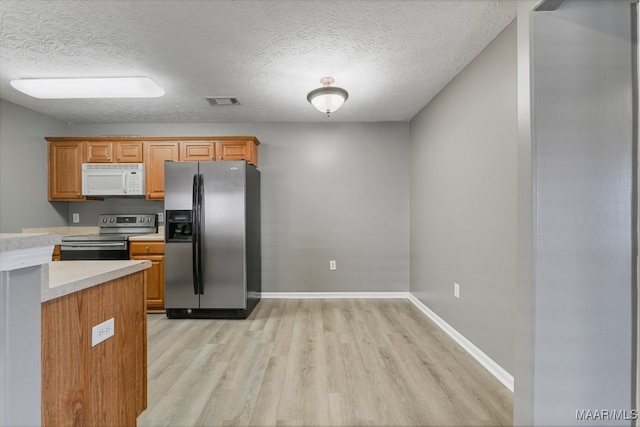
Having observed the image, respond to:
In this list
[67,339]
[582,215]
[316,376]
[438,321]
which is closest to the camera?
[67,339]

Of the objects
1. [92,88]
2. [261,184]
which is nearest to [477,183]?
[261,184]

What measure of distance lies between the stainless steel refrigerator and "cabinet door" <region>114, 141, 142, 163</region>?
2.57ft

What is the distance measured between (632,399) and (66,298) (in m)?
2.53

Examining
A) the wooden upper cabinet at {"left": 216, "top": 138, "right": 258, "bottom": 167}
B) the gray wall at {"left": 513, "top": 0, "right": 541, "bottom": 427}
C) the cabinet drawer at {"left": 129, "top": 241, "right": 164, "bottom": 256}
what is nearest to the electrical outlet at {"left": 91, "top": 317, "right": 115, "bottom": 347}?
the gray wall at {"left": 513, "top": 0, "right": 541, "bottom": 427}

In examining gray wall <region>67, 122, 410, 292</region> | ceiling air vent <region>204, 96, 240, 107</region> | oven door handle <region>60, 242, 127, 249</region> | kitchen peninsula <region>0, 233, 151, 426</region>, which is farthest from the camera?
gray wall <region>67, 122, 410, 292</region>

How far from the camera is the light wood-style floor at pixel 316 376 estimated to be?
172 cm

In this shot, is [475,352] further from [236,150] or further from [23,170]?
[23,170]

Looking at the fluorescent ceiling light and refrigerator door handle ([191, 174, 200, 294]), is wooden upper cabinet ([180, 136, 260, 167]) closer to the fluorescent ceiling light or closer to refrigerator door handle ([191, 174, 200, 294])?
refrigerator door handle ([191, 174, 200, 294])

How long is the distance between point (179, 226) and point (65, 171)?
1877mm

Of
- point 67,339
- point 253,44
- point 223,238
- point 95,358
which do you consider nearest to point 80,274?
point 67,339

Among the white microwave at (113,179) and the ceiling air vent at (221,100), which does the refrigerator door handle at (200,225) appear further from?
the white microwave at (113,179)

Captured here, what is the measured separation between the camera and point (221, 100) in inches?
130

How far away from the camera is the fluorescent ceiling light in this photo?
2732 mm

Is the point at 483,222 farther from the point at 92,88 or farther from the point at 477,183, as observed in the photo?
the point at 92,88
